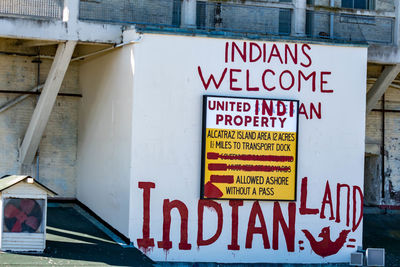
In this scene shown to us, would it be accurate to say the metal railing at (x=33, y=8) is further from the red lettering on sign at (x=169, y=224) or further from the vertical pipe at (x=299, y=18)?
the vertical pipe at (x=299, y=18)

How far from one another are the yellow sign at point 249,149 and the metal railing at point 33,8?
422 centimetres

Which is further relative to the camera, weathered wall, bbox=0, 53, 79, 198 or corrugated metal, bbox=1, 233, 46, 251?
weathered wall, bbox=0, 53, 79, 198

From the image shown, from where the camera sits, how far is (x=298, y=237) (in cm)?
2109

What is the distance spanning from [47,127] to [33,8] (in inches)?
166

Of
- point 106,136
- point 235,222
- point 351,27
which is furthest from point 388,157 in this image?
point 106,136

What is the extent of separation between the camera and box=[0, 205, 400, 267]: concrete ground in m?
18.3

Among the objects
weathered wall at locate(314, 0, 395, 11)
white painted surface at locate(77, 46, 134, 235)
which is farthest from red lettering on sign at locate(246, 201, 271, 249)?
weathered wall at locate(314, 0, 395, 11)

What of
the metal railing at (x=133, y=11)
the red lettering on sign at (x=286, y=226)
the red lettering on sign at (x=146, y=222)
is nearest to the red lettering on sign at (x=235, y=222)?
the red lettering on sign at (x=286, y=226)

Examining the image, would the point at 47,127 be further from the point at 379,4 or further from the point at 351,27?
the point at 379,4

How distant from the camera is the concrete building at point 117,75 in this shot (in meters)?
20.5

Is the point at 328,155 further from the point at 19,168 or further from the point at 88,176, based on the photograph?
the point at 19,168

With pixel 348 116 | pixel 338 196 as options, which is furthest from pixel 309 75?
pixel 338 196

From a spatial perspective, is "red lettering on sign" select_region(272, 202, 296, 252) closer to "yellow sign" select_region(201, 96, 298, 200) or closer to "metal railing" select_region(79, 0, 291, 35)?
"yellow sign" select_region(201, 96, 298, 200)

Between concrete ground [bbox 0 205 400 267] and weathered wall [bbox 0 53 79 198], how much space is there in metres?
0.95
